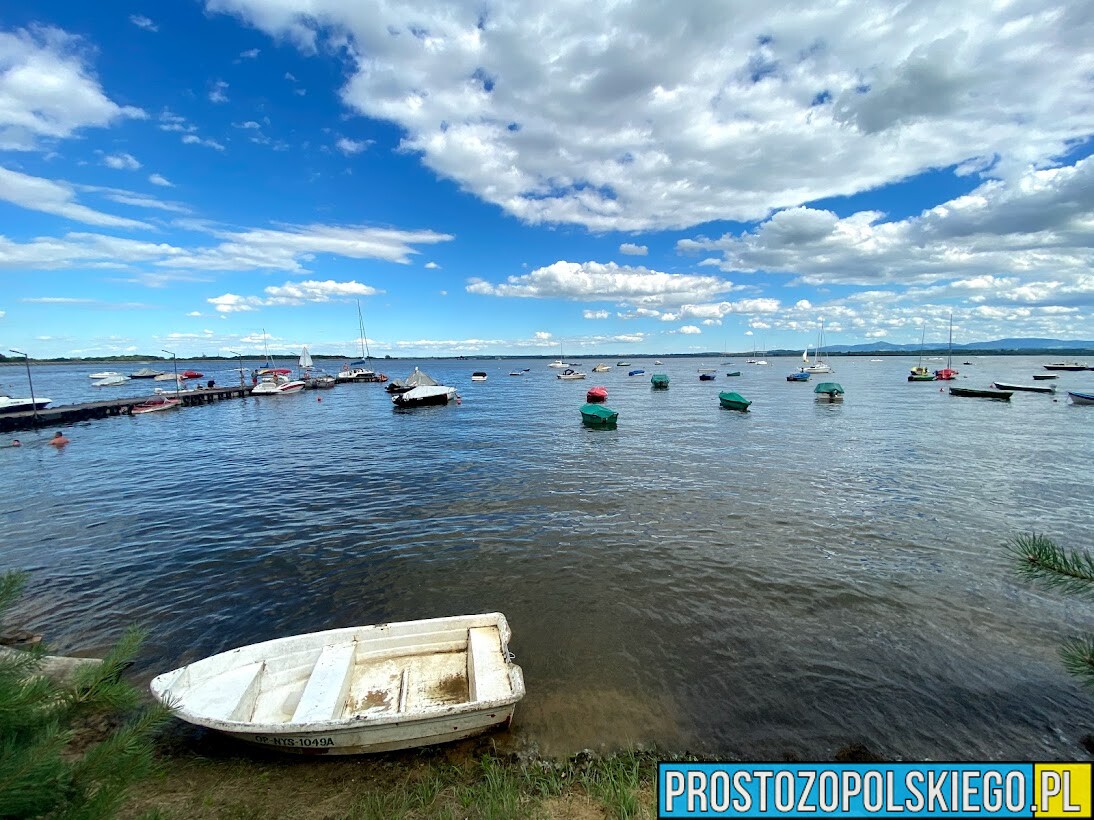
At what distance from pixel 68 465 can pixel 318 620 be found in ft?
96.1

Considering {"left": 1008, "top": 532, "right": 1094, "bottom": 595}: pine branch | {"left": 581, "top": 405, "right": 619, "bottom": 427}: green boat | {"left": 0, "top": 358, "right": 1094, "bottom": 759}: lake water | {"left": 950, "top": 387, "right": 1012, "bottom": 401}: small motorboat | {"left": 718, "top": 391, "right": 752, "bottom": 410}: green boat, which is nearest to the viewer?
{"left": 1008, "top": 532, "right": 1094, "bottom": 595}: pine branch

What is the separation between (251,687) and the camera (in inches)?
306

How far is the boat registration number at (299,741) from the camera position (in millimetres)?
6891

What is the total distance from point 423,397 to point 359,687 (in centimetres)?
5275

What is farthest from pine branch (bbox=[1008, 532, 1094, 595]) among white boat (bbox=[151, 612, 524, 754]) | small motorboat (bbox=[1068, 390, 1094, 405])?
small motorboat (bbox=[1068, 390, 1094, 405])

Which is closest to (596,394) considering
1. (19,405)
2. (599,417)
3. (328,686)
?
(599,417)

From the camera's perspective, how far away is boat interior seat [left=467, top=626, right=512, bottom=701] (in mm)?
7543

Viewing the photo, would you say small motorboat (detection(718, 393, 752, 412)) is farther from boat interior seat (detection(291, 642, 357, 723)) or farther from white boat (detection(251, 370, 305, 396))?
white boat (detection(251, 370, 305, 396))

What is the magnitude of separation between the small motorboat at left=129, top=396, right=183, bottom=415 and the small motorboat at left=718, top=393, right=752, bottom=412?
214 feet

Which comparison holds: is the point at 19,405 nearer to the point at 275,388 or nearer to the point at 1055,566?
the point at 275,388

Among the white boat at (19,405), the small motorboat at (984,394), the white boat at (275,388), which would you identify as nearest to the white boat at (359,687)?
the white boat at (19,405)

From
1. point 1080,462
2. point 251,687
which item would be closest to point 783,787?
point 251,687

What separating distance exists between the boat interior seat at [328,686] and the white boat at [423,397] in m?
51.0

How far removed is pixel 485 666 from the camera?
818 cm
